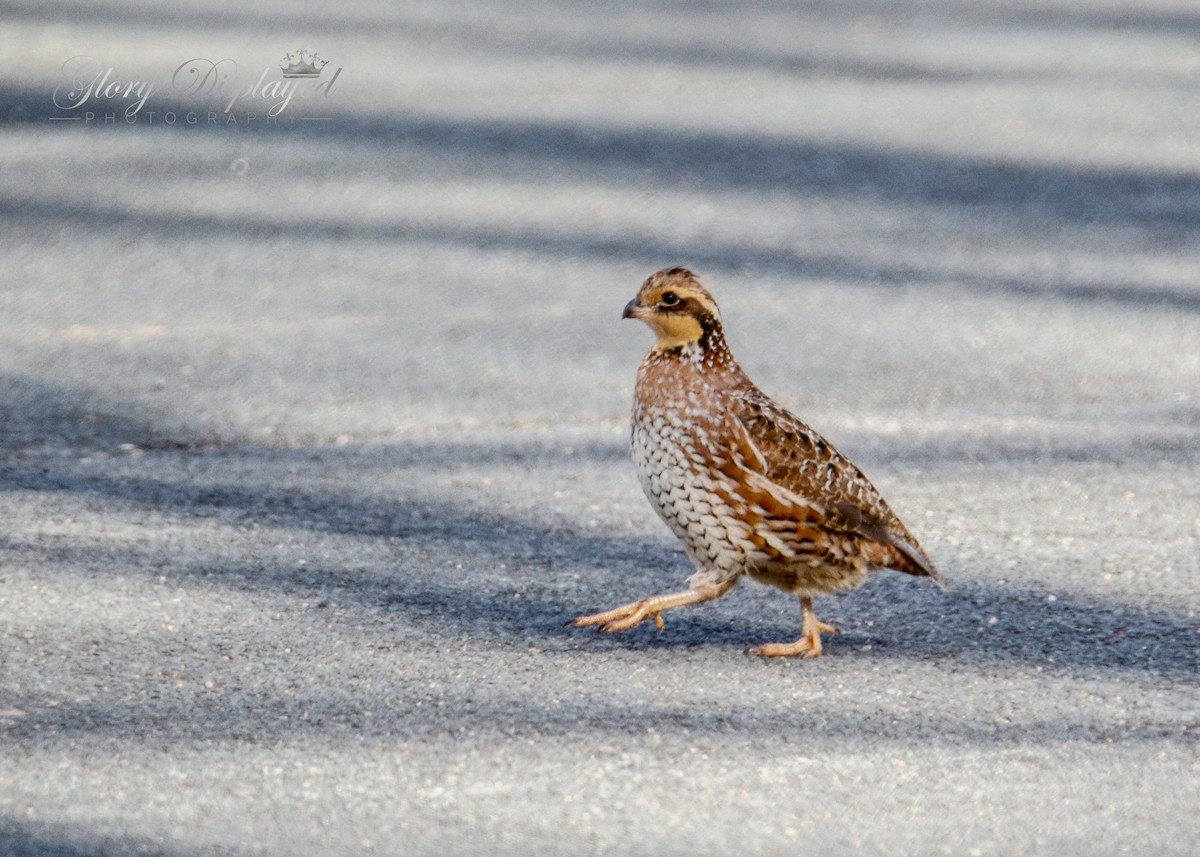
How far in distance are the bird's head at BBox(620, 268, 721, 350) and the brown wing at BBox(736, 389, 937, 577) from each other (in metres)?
0.23

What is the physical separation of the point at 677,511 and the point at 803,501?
1.05 ft

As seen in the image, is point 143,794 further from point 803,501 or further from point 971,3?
point 971,3

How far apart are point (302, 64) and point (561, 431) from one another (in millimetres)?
5967

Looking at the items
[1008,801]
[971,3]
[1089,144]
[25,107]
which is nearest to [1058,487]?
[1008,801]

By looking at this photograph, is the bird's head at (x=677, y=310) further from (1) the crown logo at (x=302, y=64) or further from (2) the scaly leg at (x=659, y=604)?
(1) the crown logo at (x=302, y=64)

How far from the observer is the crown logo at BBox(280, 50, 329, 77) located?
1173 centimetres

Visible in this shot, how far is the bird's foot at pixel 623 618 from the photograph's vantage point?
15.8 feet

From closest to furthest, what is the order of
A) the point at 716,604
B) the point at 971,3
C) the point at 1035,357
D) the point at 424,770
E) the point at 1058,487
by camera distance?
the point at 424,770, the point at 716,604, the point at 1058,487, the point at 1035,357, the point at 971,3

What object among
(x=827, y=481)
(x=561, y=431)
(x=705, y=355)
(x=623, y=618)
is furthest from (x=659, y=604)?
(x=561, y=431)

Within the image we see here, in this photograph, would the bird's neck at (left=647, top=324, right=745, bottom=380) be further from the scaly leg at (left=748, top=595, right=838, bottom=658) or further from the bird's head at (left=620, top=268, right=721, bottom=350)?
the scaly leg at (left=748, top=595, right=838, bottom=658)

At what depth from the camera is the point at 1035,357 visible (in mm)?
7488

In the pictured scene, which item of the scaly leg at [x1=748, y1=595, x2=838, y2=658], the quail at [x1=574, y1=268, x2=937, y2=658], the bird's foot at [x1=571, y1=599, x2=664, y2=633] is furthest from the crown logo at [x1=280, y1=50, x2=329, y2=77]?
the scaly leg at [x1=748, y1=595, x2=838, y2=658]

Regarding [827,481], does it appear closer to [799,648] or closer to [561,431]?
[799,648]

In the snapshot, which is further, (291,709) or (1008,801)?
(291,709)
